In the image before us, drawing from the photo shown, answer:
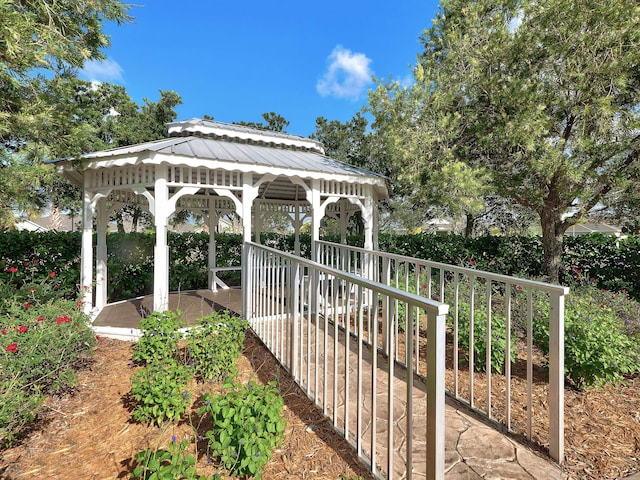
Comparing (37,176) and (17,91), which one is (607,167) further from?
(17,91)

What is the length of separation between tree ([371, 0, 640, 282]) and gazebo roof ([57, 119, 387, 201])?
63.4 inches

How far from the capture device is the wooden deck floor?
492cm

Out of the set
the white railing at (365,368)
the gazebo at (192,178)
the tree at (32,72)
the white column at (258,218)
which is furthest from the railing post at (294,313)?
the white column at (258,218)

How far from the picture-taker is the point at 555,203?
21.9 ft

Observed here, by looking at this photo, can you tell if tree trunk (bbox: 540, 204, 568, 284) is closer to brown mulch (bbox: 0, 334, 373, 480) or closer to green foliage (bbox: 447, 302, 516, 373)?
green foliage (bbox: 447, 302, 516, 373)

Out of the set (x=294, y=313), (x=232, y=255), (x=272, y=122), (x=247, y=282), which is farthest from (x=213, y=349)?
(x=272, y=122)

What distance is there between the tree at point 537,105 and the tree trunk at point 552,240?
2 cm

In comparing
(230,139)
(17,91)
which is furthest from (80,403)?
(230,139)

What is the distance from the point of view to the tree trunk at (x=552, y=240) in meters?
6.75

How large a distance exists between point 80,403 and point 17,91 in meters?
4.06

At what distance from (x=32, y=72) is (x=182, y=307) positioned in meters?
4.00

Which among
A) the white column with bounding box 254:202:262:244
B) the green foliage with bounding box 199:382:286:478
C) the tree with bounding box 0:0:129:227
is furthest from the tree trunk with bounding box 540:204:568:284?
the tree with bounding box 0:0:129:227

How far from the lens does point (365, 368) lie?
3410 millimetres

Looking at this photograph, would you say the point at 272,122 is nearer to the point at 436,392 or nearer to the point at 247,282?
the point at 247,282
